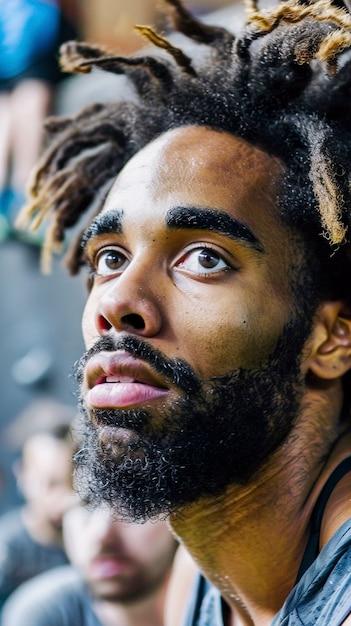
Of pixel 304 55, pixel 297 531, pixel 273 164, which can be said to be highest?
pixel 304 55

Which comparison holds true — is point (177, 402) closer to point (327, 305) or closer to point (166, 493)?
point (166, 493)

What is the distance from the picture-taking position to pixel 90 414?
229cm

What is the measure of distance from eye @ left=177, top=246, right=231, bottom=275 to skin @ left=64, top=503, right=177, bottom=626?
175cm

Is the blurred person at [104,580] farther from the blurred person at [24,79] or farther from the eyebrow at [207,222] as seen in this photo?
the blurred person at [24,79]

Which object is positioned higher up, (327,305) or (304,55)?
(304,55)

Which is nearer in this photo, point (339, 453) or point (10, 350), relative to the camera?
point (339, 453)

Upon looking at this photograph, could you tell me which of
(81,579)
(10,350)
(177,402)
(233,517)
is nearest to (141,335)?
(177,402)

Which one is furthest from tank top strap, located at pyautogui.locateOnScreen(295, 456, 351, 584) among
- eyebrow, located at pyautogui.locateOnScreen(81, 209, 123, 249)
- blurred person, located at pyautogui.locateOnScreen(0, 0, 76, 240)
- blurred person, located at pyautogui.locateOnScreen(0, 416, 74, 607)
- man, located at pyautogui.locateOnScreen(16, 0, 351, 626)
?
blurred person, located at pyautogui.locateOnScreen(0, 0, 76, 240)

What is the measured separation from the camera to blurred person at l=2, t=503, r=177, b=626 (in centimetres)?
388

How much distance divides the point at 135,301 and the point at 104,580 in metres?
2.15

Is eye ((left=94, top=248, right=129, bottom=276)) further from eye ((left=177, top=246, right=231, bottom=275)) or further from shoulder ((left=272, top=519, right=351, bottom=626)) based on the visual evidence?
shoulder ((left=272, top=519, right=351, bottom=626))

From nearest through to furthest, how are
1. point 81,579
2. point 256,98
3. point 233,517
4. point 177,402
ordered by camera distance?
point 177,402, point 233,517, point 256,98, point 81,579

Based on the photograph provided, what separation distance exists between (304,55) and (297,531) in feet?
3.87

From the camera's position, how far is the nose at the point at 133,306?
7.16ft
